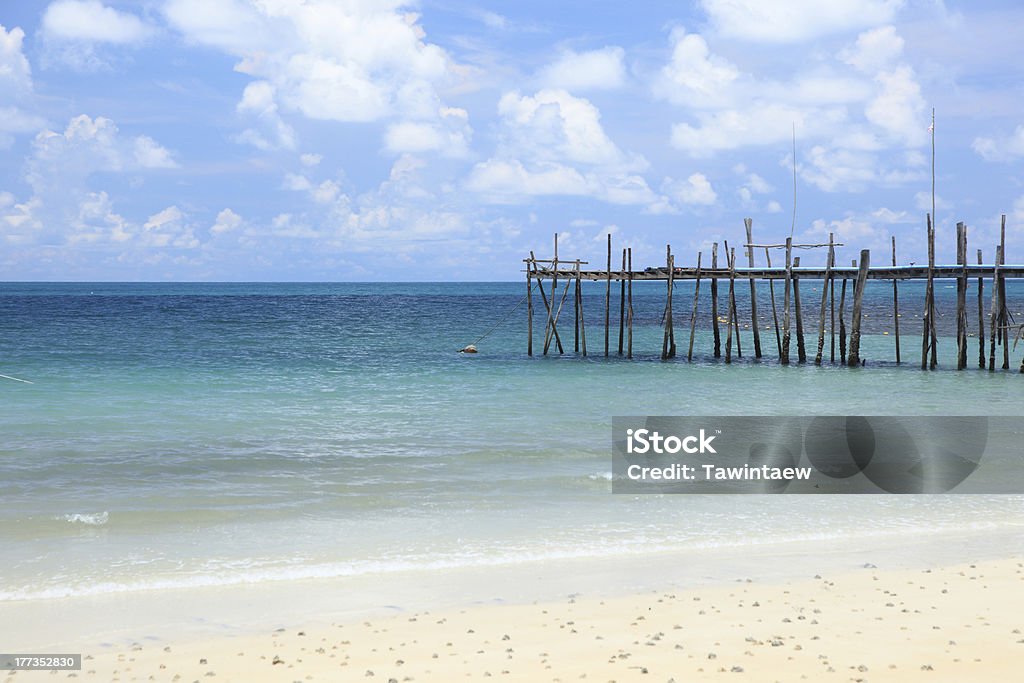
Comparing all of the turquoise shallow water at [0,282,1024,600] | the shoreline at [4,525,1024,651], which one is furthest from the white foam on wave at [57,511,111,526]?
the shoreline at [4,525,1024,651]

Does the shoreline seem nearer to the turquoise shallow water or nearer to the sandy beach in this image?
the sandy beach

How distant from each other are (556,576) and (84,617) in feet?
11.9

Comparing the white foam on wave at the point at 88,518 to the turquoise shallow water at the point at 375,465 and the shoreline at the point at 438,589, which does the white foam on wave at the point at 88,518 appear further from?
the shoreline at the point at 438,589

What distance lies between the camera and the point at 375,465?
502 inches

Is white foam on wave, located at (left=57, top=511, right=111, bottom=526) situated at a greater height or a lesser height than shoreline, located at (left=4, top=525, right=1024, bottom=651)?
greater

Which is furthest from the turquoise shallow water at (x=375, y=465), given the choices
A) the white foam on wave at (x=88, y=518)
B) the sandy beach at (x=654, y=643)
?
the sandy beach at (x=654, y=643)

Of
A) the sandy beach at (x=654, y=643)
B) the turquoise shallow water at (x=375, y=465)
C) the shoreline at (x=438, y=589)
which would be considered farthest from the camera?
the turquoise shallow water at (x=375, y=465)

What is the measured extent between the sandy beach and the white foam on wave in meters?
3.74

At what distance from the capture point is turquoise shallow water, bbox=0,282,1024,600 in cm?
859

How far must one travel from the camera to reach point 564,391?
835 inches

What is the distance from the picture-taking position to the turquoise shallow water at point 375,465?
28.2ft

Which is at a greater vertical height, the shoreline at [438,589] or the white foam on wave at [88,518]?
the white foam on wave at [88,518]

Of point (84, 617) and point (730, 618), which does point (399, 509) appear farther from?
point (730, 618)

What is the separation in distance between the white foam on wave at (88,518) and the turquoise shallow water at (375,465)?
39 millimetres
